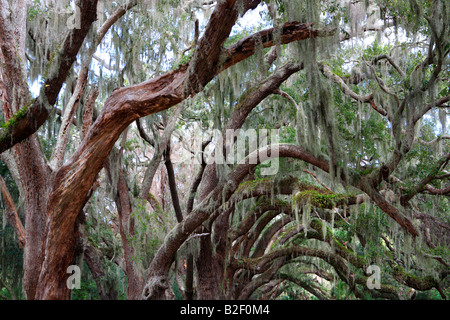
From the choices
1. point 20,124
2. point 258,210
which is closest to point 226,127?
point 258,210

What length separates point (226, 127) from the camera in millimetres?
7371

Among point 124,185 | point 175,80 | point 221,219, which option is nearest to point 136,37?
point 124,185

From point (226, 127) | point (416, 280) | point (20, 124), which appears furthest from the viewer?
point (416, 280)

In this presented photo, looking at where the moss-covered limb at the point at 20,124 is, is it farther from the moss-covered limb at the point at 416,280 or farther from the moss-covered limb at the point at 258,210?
the moss-covered limb at the point at 416,280

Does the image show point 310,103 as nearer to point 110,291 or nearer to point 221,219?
point 221,219

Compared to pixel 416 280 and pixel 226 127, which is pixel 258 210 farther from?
pixel 416 280

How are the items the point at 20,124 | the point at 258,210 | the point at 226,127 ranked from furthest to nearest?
1. the point at 258,210
2. the point at 226,127
3. the point at 20,124

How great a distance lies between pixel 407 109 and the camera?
5.89m

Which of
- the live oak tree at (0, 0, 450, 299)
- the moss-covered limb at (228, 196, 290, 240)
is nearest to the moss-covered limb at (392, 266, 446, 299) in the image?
the live oak tree at (0, 0, 450, 299)

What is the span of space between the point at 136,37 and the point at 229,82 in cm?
204

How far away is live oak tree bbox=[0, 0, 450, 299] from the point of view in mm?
4922

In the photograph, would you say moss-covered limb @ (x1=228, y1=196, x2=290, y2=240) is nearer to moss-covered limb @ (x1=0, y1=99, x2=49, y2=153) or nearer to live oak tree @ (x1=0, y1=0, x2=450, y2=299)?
live oak tree @ (x1=0, y1=0, x2=450, y2=299)

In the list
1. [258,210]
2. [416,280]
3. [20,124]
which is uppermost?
[20,124]

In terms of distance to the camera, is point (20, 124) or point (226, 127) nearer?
point (20, 124)
